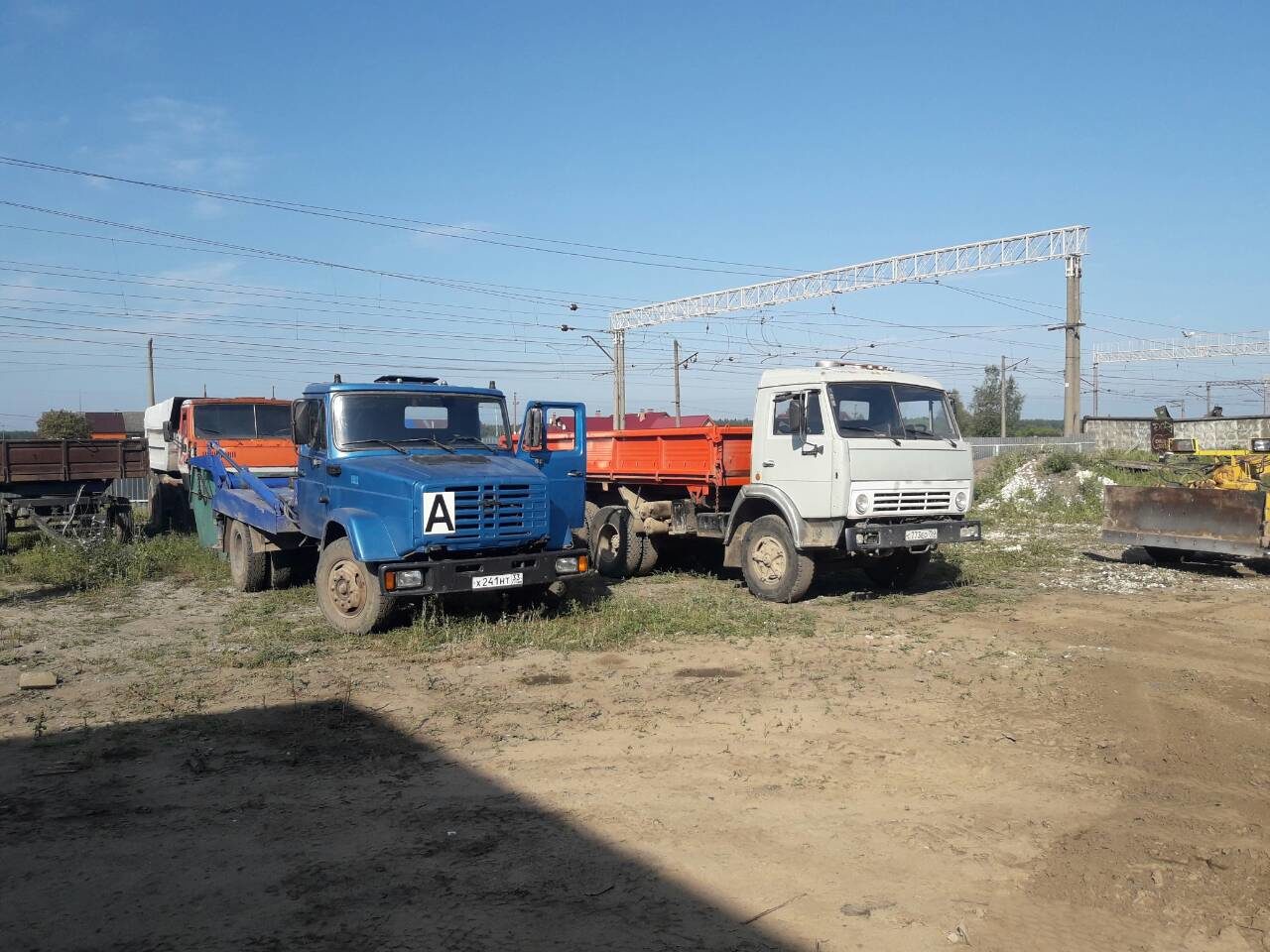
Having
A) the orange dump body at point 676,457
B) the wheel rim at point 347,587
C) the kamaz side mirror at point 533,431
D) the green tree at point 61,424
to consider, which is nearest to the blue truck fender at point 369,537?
the wheel rim at point 347,587

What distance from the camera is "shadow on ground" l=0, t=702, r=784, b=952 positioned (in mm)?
3592

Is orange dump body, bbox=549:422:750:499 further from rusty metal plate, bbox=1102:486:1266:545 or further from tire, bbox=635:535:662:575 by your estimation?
rusty metal plate, bbox=1102:486:1266:545

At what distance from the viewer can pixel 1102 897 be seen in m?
3.85

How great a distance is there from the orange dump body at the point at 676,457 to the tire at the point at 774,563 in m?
0.86

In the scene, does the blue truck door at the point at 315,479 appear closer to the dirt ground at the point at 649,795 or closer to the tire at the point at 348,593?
the tire at the point at 348,593

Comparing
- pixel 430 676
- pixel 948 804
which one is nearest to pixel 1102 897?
pixel 948 804

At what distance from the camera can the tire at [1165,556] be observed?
42.2 ft

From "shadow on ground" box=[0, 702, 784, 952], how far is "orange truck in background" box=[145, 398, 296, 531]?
680cm

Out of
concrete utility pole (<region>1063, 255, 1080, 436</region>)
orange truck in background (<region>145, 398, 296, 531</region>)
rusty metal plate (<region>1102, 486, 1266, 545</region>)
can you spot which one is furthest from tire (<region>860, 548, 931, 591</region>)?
concrete utility pole (<region>1063, 255, 1080, 436</region>)

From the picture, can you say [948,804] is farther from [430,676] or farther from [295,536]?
[295,536]

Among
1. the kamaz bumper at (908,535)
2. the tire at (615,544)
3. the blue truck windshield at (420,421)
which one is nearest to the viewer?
the blue truck windshield at (420,421)

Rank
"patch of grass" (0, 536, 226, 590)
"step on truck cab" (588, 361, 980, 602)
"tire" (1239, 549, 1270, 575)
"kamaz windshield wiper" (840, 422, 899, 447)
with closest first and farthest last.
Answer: "step on truck cab" (588, 361, 980, 602) < "kamaz windshield wiper" (840, 422, 899, 447) < "patch of grass" (0, 536, 226, 590) < "tire" (1239, 549, 1270, 575)

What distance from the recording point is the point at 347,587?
8.64 m

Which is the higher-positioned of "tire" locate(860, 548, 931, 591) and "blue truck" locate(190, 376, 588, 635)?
"blue truck" locate(190, 376, 588, 635)
